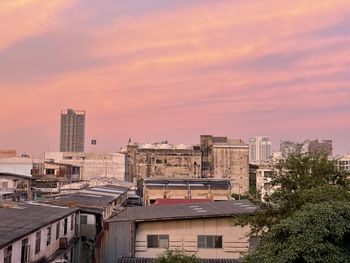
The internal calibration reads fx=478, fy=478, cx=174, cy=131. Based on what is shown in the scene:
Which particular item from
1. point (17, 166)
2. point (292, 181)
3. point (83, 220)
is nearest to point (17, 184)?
point (83, 220)

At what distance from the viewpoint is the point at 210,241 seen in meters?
22.8

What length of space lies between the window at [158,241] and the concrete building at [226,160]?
3347 inches

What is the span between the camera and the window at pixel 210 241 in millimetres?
22719

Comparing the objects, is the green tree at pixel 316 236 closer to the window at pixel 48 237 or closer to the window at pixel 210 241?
the window at pixel 210 241

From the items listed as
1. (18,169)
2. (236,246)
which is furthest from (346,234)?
(18,169)

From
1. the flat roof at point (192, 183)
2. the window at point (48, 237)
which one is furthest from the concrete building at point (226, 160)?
the window at point (48, 237)

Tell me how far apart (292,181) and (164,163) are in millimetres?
96240

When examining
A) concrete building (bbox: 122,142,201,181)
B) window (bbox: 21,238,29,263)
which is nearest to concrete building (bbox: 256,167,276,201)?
window (bbox: 21,238,29,263)

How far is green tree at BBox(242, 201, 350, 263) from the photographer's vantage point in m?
11.9

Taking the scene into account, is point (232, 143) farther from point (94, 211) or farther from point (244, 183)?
point (94, 211)

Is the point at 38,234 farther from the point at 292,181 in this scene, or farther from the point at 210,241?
the point at 292,181

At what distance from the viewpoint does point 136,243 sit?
22766 millimetres

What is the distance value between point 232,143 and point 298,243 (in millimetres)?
104982

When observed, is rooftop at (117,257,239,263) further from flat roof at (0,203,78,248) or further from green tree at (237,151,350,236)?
green tree at (237,151,350,236)
